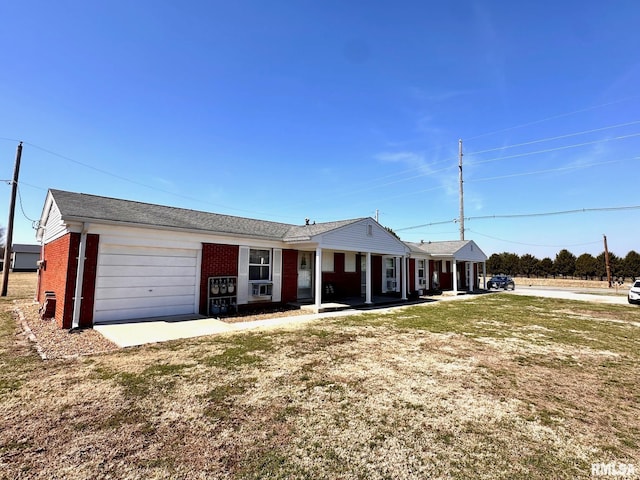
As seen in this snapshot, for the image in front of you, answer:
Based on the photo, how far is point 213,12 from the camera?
9383 millimetres

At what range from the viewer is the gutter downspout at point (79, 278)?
26.3 ft

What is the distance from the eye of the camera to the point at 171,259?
9961 mm

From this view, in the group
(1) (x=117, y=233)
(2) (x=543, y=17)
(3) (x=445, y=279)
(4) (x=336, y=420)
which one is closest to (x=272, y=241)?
(1) (x=117, y=233)

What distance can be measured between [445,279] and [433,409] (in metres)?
23.3

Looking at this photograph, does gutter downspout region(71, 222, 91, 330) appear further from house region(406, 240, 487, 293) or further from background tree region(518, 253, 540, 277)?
background tree region(518, 253, 540, 277)

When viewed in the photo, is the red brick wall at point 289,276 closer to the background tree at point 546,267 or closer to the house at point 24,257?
the house at point 24,257

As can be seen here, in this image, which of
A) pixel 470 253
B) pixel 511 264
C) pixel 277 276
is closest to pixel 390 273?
pixel 470 253

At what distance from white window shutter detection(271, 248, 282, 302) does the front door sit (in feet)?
5.76

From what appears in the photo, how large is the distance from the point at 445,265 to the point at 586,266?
44188 millimetres

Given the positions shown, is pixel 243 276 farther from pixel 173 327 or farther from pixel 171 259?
pixel 173 327

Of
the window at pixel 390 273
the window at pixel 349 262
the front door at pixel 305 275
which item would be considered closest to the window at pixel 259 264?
the front door at pixel 305 275

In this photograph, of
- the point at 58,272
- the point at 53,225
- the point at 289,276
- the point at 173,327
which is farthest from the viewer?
the point at 289,276

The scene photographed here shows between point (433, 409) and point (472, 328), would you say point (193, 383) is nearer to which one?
point (433, 409)

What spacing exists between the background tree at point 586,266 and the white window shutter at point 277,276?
61.5 m
